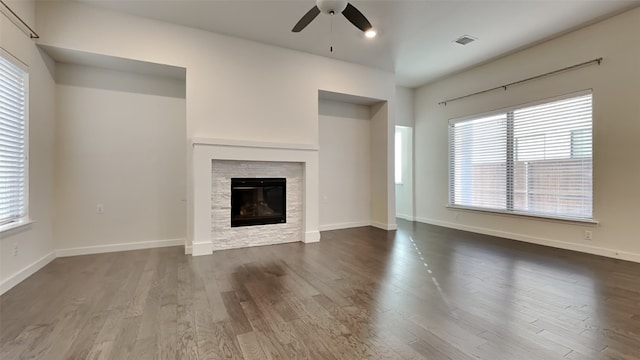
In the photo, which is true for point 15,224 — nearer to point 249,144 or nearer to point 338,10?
point 249,144

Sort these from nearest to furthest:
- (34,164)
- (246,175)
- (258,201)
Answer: (34,164) → (246,175) → (258,201)

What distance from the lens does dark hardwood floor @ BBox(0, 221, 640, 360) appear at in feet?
Result: 6.00

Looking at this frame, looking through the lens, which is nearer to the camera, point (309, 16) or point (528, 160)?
point (309, 16)

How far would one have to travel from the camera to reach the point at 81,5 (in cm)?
353

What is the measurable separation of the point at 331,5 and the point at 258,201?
9.85 feet

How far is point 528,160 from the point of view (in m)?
4.80

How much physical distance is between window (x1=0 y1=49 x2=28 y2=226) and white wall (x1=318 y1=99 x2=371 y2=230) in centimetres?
422

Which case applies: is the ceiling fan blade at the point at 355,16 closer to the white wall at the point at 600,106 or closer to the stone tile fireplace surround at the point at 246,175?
the stone tile fireplace surround at the point at 246,175

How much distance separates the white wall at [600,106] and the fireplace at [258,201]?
381 centimetres

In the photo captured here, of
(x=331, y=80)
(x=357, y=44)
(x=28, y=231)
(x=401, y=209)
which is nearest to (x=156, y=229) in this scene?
(x=28, y=231)

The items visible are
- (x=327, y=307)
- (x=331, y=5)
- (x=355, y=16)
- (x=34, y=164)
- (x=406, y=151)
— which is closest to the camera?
(x=327, y=307)

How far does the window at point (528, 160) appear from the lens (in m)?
4.16

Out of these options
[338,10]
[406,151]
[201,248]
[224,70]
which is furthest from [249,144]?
[406,151]

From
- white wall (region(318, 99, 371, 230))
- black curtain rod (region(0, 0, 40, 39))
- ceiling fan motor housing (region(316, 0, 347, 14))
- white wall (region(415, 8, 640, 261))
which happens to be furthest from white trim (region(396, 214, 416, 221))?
black curtain rod (region(0, 0, 40, 39))
